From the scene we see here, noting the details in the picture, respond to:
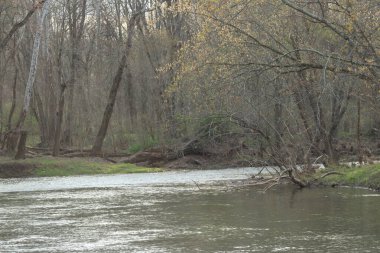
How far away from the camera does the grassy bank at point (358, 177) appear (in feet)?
78.2

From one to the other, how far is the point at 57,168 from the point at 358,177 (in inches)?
750

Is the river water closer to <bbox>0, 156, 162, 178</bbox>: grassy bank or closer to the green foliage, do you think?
<bbox>0, 156, 162, 178</bbox>: grassy bank

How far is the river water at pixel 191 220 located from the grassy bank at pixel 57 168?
10.2 meters

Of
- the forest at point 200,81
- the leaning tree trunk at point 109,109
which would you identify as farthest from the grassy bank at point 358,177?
the leaning tree trunk at point 109,109

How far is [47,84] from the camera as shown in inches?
2071

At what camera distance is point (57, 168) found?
38.1 meters

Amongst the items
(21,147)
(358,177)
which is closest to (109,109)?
(21,147)

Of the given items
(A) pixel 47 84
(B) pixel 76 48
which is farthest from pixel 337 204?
(A) pixel 47 84

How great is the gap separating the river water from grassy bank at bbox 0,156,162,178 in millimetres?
10208

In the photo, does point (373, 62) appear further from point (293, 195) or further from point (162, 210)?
point (162, 210)

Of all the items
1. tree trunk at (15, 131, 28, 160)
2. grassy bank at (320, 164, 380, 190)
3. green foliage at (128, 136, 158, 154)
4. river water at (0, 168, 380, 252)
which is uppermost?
green foliage at (128, 136, 158, 154)

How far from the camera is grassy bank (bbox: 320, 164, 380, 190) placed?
2384cm

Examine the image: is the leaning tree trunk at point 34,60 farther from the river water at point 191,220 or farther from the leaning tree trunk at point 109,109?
the river water at point 191,220

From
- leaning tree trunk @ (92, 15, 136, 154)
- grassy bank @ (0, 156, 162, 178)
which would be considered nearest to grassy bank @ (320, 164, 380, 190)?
grassy bank @ (0, 156, 162, 178)
